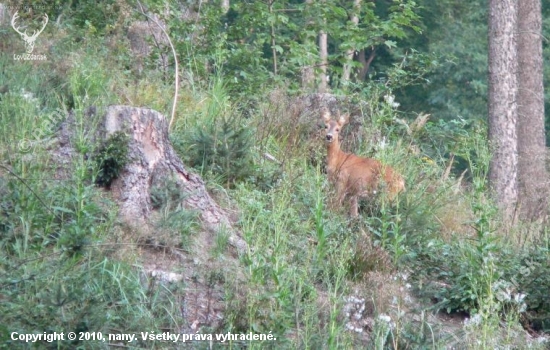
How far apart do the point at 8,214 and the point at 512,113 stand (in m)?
8.94

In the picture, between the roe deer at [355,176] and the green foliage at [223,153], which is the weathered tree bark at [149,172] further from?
the roe deer at [355,176]

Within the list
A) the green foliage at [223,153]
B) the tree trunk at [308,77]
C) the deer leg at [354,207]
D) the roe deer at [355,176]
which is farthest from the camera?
the tree trunk at [308,77]

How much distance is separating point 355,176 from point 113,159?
9.98 ft

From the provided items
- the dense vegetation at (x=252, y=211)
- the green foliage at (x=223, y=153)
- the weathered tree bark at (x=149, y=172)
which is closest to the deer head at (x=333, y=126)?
the dense vegetation at (x=252, y=211)

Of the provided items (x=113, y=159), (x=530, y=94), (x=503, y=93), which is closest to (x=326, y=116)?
(x=503, y=93)

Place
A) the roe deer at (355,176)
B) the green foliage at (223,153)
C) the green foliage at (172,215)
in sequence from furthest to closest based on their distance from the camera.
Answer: the roe deer at (355,176), the green foliage at (223,153), the green foliage at (172,215)

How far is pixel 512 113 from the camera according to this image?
1456cm

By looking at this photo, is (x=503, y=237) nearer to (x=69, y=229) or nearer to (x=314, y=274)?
(x=314, y=274)

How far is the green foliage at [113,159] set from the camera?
8.46 m

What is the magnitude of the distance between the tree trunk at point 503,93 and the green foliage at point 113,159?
23.9ft

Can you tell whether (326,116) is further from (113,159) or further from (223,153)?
(113,159)

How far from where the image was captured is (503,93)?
1452cm

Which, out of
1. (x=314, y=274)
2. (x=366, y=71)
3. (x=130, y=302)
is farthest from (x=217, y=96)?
(x=366, y=71)

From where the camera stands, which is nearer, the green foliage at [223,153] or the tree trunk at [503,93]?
the green foliage at [223,153]
